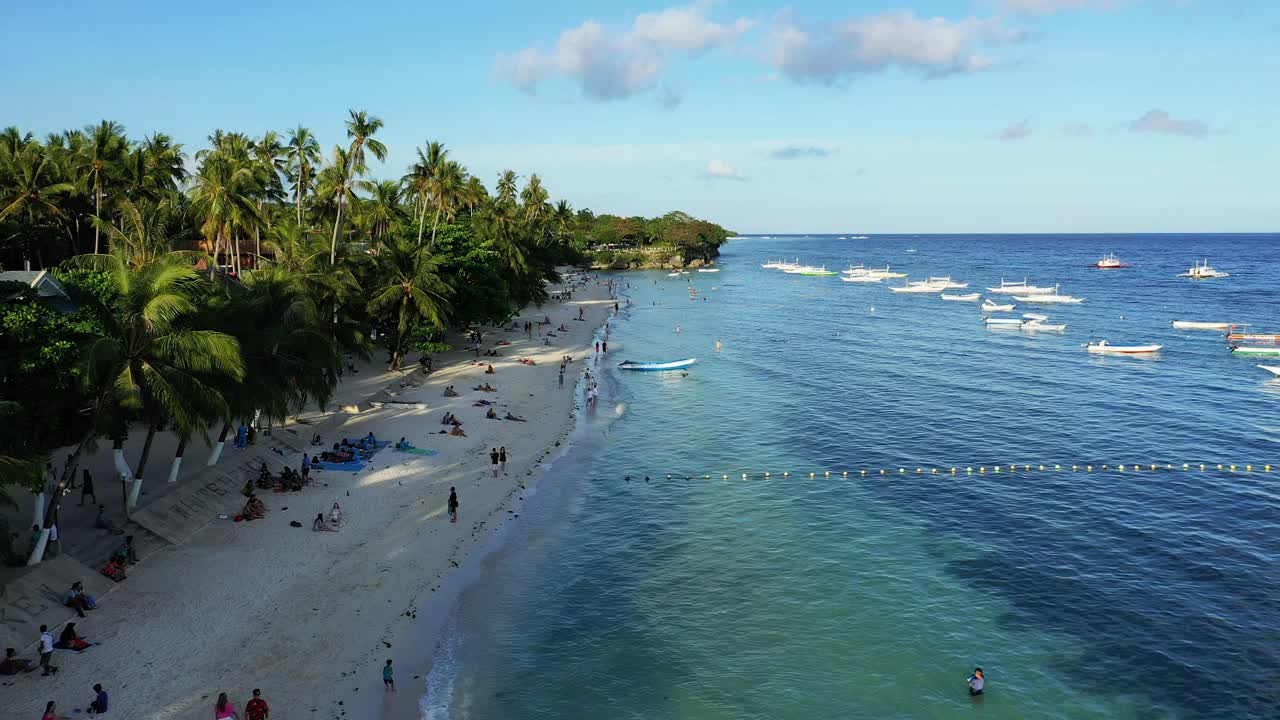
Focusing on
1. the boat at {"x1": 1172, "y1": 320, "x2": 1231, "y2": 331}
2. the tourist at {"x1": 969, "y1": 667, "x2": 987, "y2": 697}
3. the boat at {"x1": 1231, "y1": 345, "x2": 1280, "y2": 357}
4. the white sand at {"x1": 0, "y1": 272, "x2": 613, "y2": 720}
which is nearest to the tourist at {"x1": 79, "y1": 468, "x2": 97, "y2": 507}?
the white sand at {"x1": 0, "y1": 272, "x2": 613, "y2": 720}

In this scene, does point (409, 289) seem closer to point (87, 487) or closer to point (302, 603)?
point (87, 487)

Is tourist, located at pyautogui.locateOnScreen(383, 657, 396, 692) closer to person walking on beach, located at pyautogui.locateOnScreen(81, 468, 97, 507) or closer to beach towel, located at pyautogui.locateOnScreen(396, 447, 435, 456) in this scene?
person walking on beach, located at pyautogui.locateOnScreen(81, 468, 97, 507)

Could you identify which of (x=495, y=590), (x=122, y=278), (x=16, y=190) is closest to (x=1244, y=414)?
(x=495, y=590)

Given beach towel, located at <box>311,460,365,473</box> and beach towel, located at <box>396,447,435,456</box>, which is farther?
beach towel, located at <box>396,447,435,456</box>

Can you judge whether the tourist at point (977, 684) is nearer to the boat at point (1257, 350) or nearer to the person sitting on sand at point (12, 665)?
the person sitting on sand at point (12, 665)

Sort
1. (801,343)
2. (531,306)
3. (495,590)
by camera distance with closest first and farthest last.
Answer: (495,590)
(801,343)
(531,306)

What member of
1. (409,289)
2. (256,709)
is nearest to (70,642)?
(256,709)

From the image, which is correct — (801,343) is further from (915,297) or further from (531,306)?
(915,297)
